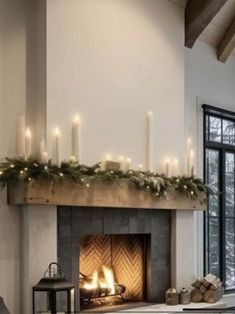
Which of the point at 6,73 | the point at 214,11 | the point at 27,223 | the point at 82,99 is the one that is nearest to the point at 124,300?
the point at 27,223

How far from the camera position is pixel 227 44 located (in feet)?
24.7

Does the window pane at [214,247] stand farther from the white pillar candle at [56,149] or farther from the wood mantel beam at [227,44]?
the white pillar candle at [56,149]

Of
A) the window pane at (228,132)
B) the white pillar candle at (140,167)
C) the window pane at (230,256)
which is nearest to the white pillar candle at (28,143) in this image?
the white pillar candle at (140,167)

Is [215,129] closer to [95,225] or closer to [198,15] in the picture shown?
[198,15]

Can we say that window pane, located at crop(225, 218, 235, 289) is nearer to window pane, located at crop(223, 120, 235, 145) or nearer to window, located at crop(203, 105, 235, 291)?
window, located at crop(203, 105, 235, 291)

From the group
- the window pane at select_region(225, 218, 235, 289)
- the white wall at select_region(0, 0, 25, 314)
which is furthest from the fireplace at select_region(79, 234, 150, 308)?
the window pane at select_region(225, 218, 235, 289)

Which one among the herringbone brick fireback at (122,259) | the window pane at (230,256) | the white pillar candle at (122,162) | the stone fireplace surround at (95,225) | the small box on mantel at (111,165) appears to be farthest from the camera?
the window pane at (230,256)

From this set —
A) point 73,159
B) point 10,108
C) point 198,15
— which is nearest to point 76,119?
point 73,159

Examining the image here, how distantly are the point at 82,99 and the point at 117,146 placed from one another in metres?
0.64

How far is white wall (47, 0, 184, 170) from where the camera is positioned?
212 inches

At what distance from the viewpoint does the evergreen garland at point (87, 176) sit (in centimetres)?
496

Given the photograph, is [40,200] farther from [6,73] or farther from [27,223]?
[6,73]

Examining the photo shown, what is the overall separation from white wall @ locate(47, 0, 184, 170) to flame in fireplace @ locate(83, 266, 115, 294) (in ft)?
4.34

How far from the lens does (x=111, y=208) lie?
5.80m
